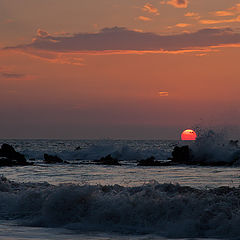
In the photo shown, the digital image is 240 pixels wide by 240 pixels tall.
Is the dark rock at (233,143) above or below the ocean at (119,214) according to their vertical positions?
above

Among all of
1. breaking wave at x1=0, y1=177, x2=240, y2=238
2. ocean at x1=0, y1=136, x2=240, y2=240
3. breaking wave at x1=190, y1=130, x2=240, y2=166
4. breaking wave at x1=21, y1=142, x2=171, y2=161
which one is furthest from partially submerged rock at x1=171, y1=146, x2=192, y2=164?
breaking wave at x1=0, y1=177, x2=240, y2=238

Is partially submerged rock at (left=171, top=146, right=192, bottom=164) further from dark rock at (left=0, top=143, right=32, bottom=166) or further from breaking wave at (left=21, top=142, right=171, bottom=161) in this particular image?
dark rock at (left=0, top=143, right=32, bottom=166)

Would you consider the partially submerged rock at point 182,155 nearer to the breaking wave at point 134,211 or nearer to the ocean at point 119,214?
the ocean at point 119,214

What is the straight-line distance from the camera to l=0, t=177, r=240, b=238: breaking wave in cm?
1081

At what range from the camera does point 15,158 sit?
4656cm

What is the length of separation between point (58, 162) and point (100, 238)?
36.1 m

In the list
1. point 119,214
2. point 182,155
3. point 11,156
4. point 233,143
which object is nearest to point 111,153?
point 233,143

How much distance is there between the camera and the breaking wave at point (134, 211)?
35.5 ft

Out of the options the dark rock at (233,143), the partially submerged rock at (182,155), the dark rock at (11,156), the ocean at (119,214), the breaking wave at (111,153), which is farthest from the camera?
the breaking wave at (111,153)

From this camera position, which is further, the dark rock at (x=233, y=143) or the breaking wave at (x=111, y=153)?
the breaking wave at (x=111, y=153)

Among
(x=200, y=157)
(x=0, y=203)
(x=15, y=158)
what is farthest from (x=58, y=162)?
(x=0, y=203)

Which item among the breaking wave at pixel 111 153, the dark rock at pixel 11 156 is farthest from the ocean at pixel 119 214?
the breaking wave at pixel 111 153

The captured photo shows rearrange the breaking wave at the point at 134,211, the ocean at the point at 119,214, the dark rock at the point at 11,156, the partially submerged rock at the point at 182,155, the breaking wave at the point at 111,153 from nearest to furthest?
1. the ocean at the point at 119,214
2. the breaking wave at the point at 134,211
3. the dark rock at the point at 11,156
4. the partially submerged rock at the point at 182,155
5. the breaking wave at the point at 111,153

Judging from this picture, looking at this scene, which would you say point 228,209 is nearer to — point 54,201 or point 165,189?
point 165,189
